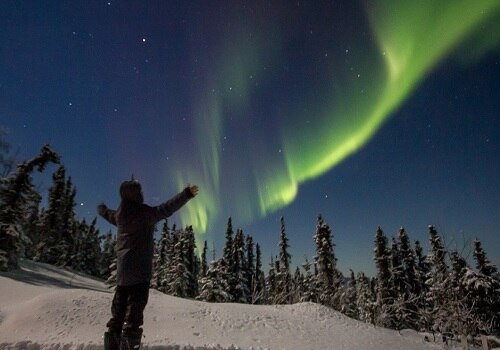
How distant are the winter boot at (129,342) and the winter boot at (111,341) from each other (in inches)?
2.4

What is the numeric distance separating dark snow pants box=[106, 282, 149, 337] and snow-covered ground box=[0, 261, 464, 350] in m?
2.02

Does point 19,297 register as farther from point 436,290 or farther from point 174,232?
point 174,232

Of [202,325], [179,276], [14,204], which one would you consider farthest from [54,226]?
[202,325]

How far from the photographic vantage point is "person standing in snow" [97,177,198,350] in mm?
→ 4352

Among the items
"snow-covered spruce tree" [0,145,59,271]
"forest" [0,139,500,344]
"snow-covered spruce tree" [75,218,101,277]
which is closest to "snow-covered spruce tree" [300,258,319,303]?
"forest" [0,139,500,344]

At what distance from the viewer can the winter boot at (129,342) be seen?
4263 millimetres

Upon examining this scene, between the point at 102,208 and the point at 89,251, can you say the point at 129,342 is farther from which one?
the point at 89,251

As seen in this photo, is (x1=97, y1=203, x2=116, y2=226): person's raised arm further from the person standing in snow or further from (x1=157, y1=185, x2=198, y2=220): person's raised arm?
(x1=157, y1=185, x2=198, y2=220): person's raised arm

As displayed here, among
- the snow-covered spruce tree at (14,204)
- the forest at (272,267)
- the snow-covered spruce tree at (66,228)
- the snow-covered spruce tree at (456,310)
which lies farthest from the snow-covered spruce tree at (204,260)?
the snow-covered spruce tree at (456,310)

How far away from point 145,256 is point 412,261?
47.6 meters

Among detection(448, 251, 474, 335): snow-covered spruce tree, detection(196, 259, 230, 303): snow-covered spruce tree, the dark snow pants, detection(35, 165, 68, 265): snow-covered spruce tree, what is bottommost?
the dark snow pants

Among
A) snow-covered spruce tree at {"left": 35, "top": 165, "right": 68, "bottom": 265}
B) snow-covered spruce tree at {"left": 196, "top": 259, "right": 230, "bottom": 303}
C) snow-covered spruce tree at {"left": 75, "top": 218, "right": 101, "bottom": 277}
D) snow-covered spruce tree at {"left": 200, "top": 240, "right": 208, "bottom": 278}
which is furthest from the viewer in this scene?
snow-covered spruce tree at {"left": 200, "top": 240, "right": 208, "bottom": 278}

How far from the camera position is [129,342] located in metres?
4.28

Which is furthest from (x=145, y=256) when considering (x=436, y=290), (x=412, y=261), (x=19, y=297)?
(x=412, y=261)
